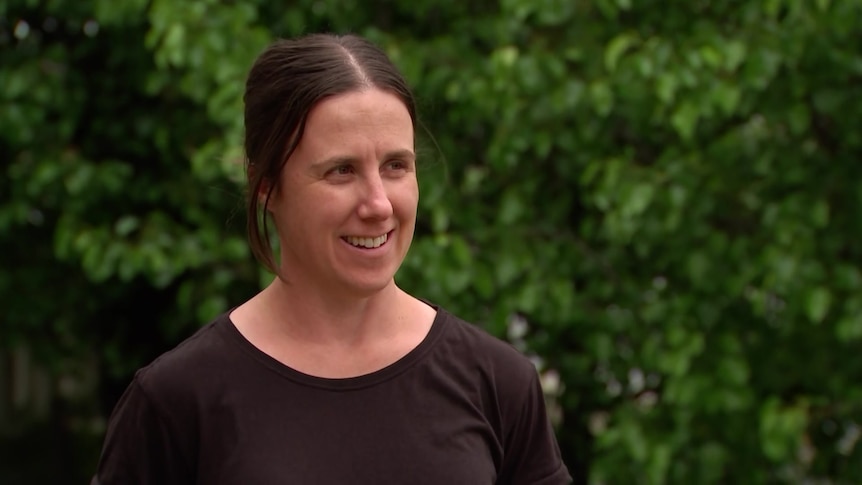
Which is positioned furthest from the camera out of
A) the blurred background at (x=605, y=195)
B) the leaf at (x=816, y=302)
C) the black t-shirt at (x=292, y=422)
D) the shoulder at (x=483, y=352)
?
the blurred background at (x=605, y=195)

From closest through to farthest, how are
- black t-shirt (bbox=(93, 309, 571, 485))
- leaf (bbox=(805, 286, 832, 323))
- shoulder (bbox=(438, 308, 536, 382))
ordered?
black t-shirt (bbox=(93, 309, 571, 485)) → shoulder (bbox=(438, 308, 536, 382)) → leaf (bbox=(805, 286, 832, 323))

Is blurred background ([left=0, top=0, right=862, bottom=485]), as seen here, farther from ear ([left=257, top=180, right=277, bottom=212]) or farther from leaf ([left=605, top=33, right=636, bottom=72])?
ear ([left=257, top=180, right=277, bottom=212])

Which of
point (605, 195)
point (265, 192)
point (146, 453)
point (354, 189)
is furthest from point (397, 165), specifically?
point (605, 195)

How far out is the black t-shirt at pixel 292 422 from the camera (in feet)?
5.78

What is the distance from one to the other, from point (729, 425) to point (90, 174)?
2023 mm

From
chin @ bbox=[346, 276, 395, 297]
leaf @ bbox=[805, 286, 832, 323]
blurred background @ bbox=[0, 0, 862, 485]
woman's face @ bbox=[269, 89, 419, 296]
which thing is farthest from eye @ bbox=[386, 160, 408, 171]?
leaf @ bbox=[805, 286, 832, 323]

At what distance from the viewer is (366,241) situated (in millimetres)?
1790

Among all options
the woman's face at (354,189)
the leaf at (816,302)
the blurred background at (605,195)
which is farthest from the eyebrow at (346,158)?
the leaf at (816,302)

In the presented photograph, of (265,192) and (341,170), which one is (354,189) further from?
(265,192)

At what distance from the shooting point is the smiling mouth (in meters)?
1.79

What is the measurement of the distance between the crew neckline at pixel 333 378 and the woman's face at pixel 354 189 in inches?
4.1

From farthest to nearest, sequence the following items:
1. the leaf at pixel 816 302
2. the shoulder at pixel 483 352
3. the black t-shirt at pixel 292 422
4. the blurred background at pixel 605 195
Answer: the blurred background at pixel 605 195
the leaf at pixel 816 302
the shoulder at pixel 483 352
the black t-shirt at pixel 292 422

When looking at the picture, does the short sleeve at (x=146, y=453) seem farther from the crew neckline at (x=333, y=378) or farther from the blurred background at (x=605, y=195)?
the blurred background at (x=605, y=195)

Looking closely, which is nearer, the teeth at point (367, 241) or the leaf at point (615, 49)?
the teeth at point (367, 241)
